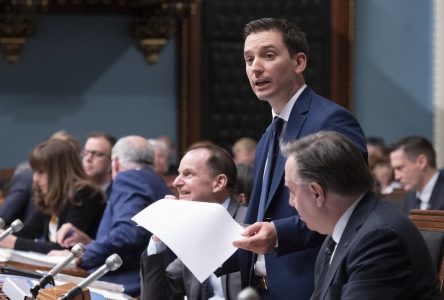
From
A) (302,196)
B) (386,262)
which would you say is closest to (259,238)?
(302,196)

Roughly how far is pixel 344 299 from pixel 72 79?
8997mm

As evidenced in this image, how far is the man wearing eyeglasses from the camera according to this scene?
7355 mm

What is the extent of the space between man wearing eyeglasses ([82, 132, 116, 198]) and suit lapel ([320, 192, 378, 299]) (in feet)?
14.7

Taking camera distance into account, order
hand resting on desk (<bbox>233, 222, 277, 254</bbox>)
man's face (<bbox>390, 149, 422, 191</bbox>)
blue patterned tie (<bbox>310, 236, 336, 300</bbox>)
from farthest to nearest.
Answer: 1. man's face (<bbox>390, 149, 422, 191</bbox>)
2. hand resting on desk (<bbox>233, 222, 277, 254</bbox>)
3. blue patterned tie (<bbox>310, 236, 336, 300</bbox>)

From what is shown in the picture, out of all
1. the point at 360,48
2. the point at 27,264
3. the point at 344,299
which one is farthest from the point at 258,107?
the point at 344,299

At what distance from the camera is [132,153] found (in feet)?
19.9

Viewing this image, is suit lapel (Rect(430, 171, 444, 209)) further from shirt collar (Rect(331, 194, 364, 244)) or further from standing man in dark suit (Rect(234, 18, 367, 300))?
shirt collar (Rect(331, 194, 364, 244))

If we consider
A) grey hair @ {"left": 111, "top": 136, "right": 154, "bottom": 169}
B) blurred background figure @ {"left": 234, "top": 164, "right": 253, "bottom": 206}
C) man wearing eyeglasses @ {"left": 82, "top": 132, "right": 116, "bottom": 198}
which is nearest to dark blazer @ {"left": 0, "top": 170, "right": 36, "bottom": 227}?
man wearing eyeglasses @ {"left": 82, "top": 132, "right": 116, "bottom": 198}

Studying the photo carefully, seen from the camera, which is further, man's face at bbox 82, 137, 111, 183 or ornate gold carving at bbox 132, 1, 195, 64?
ornate gold carving at bbox 132, 1, 195, 64

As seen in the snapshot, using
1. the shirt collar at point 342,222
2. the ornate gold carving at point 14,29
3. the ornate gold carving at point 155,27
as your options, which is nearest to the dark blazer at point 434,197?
the shirt collar at point 342,222

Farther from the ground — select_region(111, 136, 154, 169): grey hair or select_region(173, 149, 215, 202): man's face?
select_region(173, 149, 215, 202): man's face

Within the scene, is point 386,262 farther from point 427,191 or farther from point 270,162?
point 427,191

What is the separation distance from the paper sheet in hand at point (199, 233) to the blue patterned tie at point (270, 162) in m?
0.29

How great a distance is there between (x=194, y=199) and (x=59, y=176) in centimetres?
193
